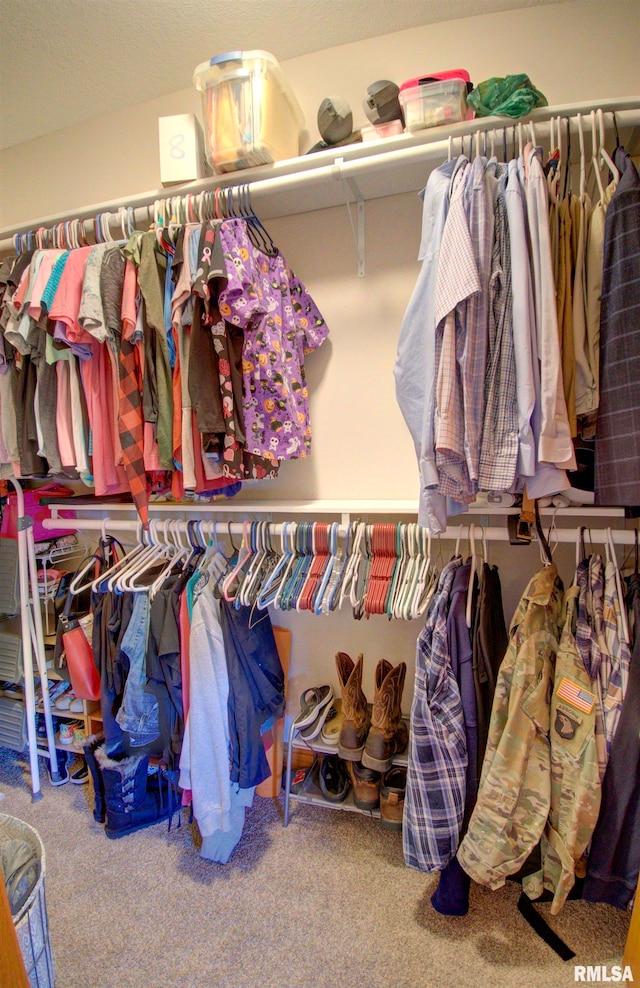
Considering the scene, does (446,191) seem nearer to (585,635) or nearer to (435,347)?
(435,347)

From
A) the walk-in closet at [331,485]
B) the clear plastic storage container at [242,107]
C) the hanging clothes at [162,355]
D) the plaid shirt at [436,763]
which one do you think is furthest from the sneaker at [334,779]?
the clear plastic storage container at [242,107]

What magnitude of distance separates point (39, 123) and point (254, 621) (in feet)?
7.73

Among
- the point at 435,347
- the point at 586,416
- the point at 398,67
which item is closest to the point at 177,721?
the point at 435,347

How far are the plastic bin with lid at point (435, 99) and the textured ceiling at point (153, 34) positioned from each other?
1.45ft

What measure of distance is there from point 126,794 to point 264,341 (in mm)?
1712

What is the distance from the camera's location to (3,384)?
158 centimetres

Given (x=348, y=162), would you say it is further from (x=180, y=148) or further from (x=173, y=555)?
(x=173, y=555)

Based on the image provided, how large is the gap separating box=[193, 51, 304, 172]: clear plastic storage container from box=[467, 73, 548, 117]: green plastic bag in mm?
612

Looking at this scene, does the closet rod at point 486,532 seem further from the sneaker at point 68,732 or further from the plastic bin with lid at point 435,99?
the plastic bin with lid at point 435,99

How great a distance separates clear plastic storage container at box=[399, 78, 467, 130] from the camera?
1.23 m

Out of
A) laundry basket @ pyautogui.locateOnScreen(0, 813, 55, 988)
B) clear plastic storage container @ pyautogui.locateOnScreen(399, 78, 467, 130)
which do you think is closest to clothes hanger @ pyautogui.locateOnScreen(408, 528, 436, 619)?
laundry basket @ pyautogui.locateOnScreen(0, 813, 55, 988)

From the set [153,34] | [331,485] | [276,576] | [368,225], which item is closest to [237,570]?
[276,576]

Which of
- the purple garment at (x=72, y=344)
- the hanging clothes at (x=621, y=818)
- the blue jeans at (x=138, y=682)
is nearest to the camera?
the hanging clothes at (x=621, y=818)

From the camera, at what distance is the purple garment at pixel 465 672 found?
3.96ft
